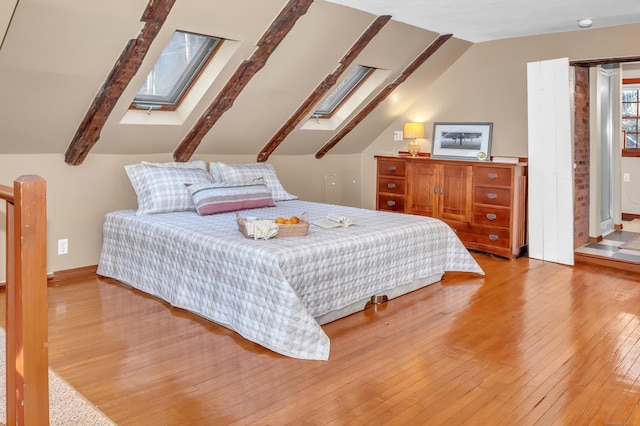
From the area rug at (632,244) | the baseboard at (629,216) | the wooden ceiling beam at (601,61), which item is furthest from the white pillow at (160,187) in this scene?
the baseboard at (629,216)

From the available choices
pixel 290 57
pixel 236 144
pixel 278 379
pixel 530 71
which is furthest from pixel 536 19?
pixel 278 379

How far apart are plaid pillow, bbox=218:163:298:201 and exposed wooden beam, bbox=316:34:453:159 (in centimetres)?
116

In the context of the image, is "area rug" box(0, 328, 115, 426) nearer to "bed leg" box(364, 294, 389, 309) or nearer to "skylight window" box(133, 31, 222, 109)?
"bed leg" box(364, 294, 389, 309)

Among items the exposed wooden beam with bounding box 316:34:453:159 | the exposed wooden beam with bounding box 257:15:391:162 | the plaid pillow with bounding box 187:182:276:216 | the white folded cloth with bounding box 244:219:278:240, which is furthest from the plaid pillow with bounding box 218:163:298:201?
the white folded cloth with bounding box 244:219:278:240

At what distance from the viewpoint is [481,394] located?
251cm

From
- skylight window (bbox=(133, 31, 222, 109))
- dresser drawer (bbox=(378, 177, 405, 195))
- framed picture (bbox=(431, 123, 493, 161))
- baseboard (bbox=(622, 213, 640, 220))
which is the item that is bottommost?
baseboard (bbox=(622, 213, 640, 220))

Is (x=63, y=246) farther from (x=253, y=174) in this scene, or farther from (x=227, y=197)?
(x=253, y=174)

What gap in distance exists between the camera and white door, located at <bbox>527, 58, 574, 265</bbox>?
4.88m

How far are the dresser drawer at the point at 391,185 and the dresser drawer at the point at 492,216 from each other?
3.03 ft

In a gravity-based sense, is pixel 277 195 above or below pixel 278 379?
above

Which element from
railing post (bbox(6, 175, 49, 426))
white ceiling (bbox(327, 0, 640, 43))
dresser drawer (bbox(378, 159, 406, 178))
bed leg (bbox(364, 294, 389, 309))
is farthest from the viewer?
dresser drawer (bbox(378, 159, 406, 178))

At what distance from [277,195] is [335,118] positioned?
1.39 metres

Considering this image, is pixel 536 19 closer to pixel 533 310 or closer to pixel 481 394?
pixel 533 310

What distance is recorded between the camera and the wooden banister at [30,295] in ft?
4.93
